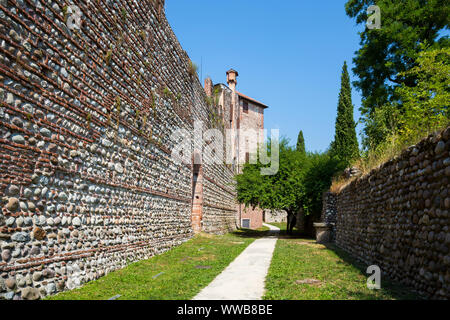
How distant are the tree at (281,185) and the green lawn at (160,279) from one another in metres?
9.36

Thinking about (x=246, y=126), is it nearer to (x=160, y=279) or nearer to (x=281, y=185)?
(x=281, y=185)

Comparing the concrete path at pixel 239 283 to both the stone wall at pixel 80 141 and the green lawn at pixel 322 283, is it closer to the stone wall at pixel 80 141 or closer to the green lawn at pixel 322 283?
the green lawn at pixel 322 283

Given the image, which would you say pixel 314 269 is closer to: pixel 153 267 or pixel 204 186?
A: pixel 153 267

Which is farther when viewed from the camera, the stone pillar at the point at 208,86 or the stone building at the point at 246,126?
the stone building at the point at 246,126

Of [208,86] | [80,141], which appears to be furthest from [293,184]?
[80,141]

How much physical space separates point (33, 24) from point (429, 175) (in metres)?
5.27

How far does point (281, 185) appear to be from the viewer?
17.9 metres

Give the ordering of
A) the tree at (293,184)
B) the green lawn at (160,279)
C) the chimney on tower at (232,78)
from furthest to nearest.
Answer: the chimney on tower at (232,78) < the tree at (293,184) < the green lawn at (160,279)

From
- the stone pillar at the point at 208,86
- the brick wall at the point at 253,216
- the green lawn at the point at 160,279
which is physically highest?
the stone pillar at the point at 208,86

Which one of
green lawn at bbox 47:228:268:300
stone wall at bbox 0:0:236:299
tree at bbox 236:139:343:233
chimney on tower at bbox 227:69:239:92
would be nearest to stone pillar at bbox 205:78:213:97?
tree at bbox 236:139:343:233

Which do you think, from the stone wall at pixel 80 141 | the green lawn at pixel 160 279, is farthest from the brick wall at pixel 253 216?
the green lawn at pixel 160 279

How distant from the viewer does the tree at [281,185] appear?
57.5ft

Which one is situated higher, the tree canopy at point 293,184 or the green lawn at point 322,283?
the tree canopy at point 293,184

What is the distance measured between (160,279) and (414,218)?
158 inches
